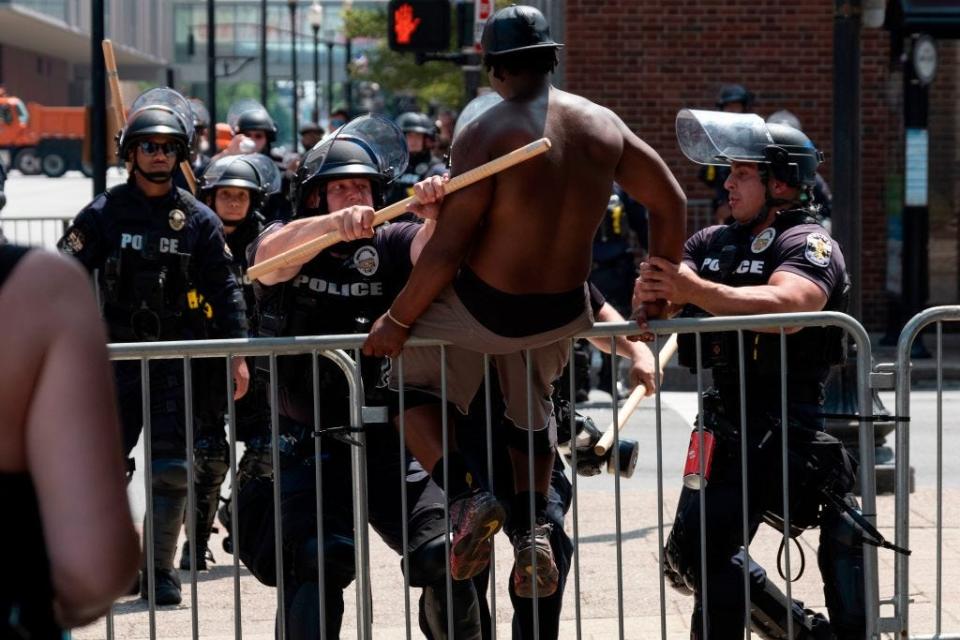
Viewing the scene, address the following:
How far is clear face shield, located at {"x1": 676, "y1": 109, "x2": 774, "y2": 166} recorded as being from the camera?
17.7ft

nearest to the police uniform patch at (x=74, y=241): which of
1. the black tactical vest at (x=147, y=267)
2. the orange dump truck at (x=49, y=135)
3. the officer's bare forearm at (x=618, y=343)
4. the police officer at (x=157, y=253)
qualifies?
the police officer at (x=157, y=253)

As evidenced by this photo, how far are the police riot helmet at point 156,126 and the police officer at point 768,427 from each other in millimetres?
2612

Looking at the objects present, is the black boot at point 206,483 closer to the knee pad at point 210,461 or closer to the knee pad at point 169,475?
the knee pad at point 210,461

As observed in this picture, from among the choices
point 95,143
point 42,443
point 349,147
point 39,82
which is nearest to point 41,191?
point 39,82

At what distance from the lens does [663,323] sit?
16.1ft

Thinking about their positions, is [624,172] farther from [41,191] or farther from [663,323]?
[41,191]

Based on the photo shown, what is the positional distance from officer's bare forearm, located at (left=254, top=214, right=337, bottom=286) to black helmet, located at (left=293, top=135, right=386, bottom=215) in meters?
0.16

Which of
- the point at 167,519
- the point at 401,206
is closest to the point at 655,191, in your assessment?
the point at 401,206

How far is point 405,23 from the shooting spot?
12.7m

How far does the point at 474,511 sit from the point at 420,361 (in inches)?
18.7

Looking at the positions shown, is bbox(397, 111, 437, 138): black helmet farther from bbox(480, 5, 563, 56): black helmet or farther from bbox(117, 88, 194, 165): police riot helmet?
bbox(480, 5, 563, 56): black helmet

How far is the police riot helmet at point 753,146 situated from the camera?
211 inches

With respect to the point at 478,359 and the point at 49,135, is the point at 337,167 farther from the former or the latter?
the point at 49,135

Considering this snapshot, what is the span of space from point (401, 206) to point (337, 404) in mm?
764
